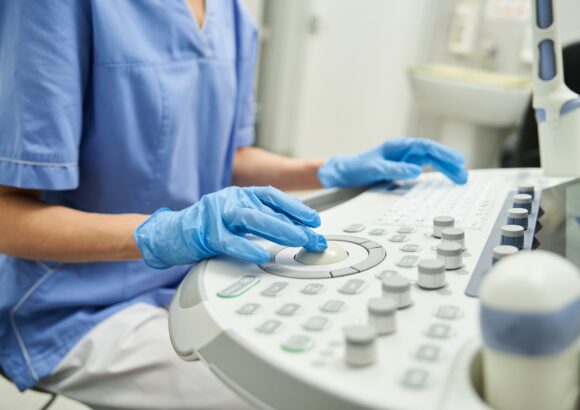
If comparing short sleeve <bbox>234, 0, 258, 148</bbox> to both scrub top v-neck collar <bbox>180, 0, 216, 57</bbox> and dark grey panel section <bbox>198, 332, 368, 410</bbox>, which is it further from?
dark grey panel section <bbox>198, 332, 368, 410</bbox>

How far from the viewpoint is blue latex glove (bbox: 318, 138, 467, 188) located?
0.99 meters

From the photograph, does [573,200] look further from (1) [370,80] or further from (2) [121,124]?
(1) [370,80]

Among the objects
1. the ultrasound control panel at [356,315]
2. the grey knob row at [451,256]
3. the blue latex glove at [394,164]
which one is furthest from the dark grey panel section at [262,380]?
the blue latex glove at [394,164]

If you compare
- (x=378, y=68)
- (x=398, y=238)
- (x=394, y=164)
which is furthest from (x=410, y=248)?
(x=378, y=68)

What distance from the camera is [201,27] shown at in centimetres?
106

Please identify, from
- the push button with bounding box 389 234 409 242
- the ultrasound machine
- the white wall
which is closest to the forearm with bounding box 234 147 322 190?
the ultrasound machine

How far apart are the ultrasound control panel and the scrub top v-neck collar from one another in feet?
1.33

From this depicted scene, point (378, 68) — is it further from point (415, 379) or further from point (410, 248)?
point (415, 379)

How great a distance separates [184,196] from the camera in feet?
3.37

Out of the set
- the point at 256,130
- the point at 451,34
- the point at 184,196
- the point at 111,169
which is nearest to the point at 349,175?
the point at 184,196

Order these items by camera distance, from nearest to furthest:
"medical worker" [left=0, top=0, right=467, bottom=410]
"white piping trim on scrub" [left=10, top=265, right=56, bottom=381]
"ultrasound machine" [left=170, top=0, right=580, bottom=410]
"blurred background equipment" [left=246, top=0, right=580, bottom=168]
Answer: "ultrasound machine" [left=170, top=0, right=580, bottom=410] → "medical worker" [left=0, top=0, right=467, bottom=410] → "white piping trim on scrub" [left=10, top=265, right=56, bottom=381] → "blurred background equipment" [left=246, top=0, right=580, bottom=168]

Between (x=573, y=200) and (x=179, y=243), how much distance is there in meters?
0.47

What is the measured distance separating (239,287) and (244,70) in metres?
0.70

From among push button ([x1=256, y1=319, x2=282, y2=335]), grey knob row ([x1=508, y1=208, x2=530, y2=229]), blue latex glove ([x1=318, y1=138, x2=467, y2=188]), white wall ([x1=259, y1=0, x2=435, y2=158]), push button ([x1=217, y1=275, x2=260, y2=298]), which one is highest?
grey knob row ([x1=508, y1=208, x2=530, y2=229])
